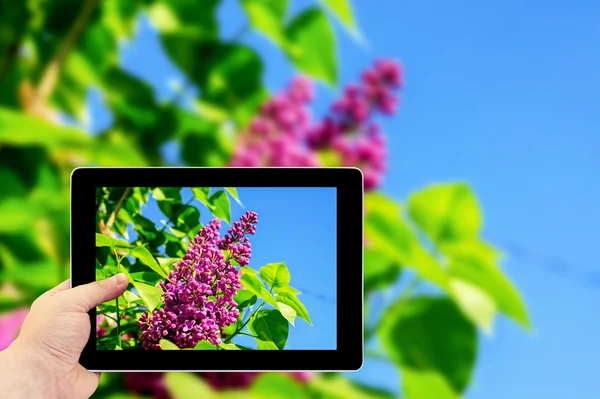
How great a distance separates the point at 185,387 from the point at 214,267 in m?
0.10

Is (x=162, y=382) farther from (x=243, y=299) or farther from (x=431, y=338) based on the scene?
(x=431, y=338)

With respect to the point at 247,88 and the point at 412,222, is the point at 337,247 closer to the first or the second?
the point at 412,222

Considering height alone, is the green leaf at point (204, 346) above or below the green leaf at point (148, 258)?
below

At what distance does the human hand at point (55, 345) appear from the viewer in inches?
21.3

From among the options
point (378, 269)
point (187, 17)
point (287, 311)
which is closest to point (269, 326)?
point (287, 311)

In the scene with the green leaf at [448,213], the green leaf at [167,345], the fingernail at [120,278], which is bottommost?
the green leaf at [167,345]

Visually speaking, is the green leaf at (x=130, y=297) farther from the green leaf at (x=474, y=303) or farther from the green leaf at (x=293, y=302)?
the green leaf at (x=474, y=303)

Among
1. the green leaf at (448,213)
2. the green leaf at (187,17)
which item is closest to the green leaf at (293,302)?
the green leaf at (448,213)

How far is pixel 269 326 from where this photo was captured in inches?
22.9

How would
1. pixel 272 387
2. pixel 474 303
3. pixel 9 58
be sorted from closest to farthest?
pixel 272 387
pixel 474 303
pixel 9 58

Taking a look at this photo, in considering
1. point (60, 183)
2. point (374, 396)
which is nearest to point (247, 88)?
point (60, 183)

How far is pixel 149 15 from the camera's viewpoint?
946mm

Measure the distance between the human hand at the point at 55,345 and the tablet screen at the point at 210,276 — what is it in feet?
0.06

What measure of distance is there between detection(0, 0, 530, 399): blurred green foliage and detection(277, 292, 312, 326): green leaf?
10 cm
